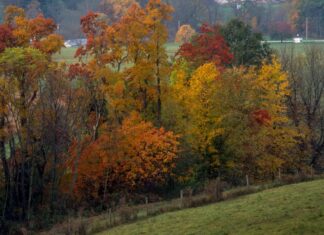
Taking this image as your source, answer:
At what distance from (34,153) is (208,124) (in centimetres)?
1374

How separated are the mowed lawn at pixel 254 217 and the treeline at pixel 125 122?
12206 mm

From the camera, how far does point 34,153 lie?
43.8m

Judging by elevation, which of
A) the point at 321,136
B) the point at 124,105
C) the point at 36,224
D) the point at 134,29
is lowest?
the point at 36,224

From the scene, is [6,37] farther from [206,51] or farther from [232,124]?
[206,51]

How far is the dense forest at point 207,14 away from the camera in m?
124

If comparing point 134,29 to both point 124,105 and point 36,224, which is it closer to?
point 124,105

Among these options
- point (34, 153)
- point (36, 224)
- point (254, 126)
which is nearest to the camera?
point (36, 224)

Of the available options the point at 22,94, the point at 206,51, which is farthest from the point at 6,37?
the point at 206,51

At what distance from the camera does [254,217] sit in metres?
27.7

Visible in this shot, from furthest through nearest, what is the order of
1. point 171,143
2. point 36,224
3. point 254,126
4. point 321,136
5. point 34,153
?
point 321,136 < point 254,126 < point 171,143 < point 34,153 < point 36,224

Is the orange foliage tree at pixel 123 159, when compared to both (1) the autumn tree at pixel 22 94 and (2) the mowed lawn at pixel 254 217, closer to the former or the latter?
(1) the autumn tree at pixel 22 94

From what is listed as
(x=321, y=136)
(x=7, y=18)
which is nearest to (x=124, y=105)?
(x=7, y=18)

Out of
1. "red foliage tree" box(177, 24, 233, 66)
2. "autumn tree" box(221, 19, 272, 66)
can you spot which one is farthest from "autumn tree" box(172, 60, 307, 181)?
"autumn tree" box(221, 19, 272, 66)

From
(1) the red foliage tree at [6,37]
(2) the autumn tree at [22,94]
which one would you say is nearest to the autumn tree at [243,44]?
(1) the red foliage tree at [6,37]
